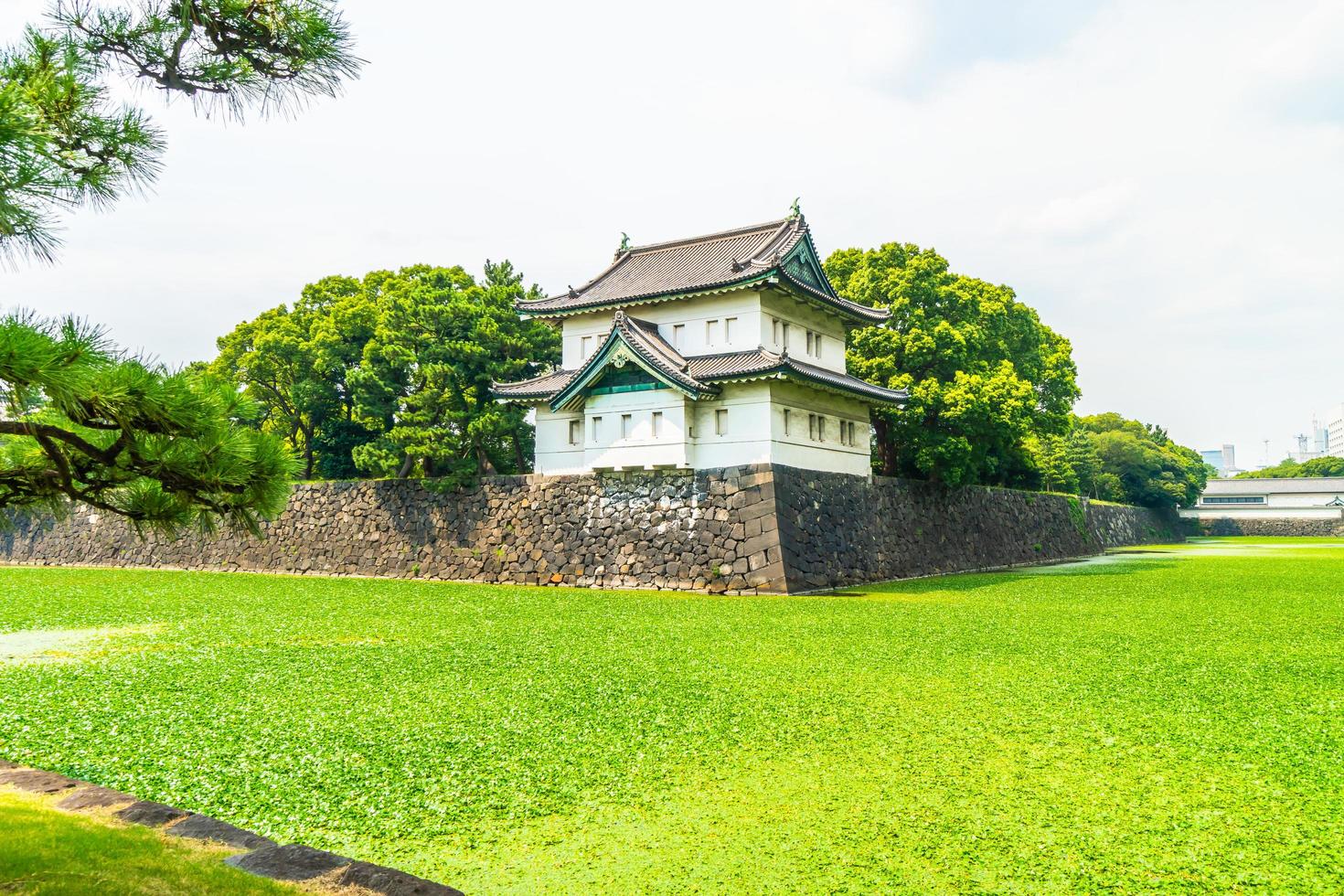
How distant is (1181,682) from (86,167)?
27.4ft

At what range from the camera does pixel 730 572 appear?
16.9 m

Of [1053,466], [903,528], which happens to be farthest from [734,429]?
[1053,466]

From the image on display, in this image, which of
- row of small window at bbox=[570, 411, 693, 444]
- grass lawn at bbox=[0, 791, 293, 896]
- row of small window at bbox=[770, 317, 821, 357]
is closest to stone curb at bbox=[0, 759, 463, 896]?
grass lawn at bbox=[0, 791, 293, 896]

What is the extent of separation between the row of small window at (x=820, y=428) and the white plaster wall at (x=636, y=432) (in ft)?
7.35

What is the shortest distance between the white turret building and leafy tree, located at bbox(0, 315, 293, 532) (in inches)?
537

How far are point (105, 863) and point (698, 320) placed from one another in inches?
660

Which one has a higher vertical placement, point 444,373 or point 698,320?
point 698,320

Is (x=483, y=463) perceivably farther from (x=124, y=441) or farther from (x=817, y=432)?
(x=124, y=441)

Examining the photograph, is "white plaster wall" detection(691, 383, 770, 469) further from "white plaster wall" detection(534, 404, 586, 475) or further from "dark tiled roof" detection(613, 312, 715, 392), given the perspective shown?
"white plaster wall" detection(534, 404, 586, 475)

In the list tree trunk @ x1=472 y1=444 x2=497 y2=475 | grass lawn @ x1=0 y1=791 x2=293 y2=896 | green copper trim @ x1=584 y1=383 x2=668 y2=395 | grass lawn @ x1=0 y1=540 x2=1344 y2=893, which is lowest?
grass lawn @ x1=0 y1=540 x2=1344 y2=893

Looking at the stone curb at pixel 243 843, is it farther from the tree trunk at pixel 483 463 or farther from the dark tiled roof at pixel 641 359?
the tree trunk at pixel 483 463

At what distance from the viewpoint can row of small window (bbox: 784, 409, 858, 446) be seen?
18.0m

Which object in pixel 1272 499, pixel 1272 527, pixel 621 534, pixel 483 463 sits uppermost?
pixel 483 463

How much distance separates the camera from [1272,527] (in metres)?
53.7
